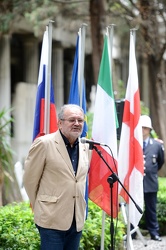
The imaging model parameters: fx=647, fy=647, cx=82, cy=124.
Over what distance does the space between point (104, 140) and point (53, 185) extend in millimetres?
2194

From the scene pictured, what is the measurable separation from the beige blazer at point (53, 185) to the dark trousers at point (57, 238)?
0.06 metres

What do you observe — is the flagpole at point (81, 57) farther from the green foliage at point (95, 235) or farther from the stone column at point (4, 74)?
the stone column at point (4, 74)

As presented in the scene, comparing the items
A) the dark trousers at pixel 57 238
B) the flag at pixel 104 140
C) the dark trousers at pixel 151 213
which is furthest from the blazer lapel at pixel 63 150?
the dark trousers at pixel 151 213

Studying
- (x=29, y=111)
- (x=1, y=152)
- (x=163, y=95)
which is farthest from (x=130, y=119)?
(x=29, y=111)

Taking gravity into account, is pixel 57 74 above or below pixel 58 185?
above

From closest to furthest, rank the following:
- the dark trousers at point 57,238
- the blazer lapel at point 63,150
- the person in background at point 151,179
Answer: the dark trousers at point 57,238
the blazer lapel at point 63,150
the person in background at point 151,179

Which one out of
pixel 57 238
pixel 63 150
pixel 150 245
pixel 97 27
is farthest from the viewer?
pixel 97 27

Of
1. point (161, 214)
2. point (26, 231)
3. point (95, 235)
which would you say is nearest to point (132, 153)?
point (95, 235)

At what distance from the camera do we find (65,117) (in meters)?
6.19

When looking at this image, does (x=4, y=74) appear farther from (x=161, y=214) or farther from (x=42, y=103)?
A: (x=42, y=103)

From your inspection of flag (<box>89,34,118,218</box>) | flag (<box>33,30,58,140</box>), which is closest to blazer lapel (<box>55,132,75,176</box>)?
flag (<box>89,34,118,218</box>)

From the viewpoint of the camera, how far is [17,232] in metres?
7.80

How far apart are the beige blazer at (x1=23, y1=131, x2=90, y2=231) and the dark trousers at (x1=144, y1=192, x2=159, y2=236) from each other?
5086 millimetres

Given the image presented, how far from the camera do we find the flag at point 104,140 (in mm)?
8000
